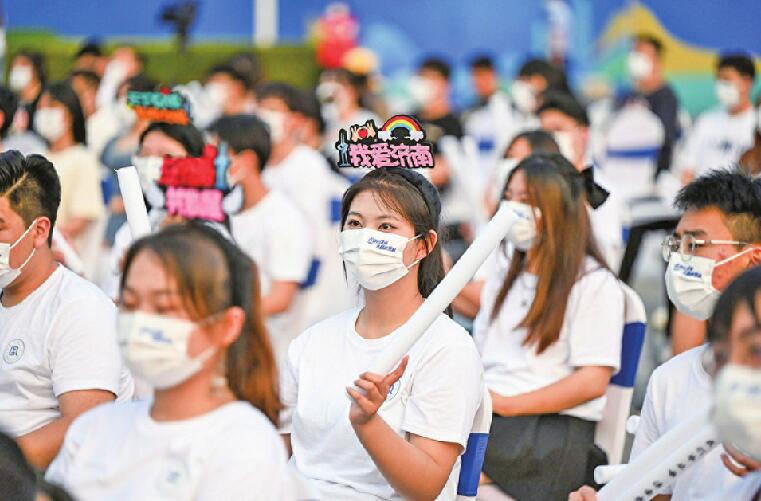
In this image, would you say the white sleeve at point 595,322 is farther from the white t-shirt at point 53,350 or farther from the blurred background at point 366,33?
the blurred background at point 366,33

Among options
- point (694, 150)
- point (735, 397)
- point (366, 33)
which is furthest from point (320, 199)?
point (366, 33)

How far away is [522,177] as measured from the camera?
4.53 metres

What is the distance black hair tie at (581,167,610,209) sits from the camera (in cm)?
466

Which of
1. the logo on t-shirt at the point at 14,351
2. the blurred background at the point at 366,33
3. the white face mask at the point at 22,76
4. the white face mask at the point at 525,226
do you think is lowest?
the logo on t-shirt at the point at 14,351

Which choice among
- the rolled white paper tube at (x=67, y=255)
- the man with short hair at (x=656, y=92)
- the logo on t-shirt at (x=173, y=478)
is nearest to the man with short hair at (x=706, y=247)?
the logo on t-shirt at (x=173, y=478)

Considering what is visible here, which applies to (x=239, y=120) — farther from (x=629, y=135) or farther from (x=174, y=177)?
(x=629, y=135)

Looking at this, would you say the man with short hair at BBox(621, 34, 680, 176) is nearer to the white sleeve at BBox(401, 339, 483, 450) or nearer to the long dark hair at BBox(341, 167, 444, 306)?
the long dark hair at BBox(341, 167, 444, 306)

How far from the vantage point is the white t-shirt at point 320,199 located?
7324 millimetres

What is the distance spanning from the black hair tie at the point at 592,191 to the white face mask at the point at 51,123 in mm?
3514

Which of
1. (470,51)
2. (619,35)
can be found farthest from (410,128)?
(470,51)

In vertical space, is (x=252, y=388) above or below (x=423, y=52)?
below

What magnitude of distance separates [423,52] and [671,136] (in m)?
6.23

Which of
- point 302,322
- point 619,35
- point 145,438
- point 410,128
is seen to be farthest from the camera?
point 619,35

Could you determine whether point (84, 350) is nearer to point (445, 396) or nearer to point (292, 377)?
point (292, 377)
